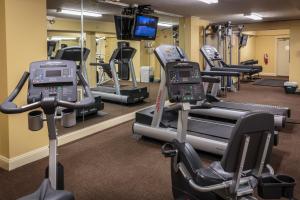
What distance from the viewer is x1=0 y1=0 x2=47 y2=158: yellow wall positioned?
10.9 feet

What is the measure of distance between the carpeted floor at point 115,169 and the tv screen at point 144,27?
2.26 m

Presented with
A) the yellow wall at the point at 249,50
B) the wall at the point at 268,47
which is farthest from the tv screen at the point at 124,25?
the wall at the point at 268,47

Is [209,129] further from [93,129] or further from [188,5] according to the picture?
[188,5]

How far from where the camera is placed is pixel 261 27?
10594 millimetres

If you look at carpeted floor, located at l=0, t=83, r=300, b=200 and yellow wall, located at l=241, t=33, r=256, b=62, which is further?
yellow wall, located at l=241, t=33, r=256, b=62

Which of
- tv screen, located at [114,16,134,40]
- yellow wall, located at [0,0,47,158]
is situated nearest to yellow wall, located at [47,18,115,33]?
tv screen, located at [114,16,134,40]

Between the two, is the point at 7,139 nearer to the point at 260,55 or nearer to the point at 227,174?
the point at 227,174

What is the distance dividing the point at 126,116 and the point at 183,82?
337 cm

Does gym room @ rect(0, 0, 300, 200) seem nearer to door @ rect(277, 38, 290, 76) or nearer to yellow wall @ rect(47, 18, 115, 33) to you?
yellow wall @ rect(47, 18, 115, 33)

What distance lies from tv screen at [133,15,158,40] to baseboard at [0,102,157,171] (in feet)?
5.44

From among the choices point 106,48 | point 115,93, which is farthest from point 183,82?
point 115,93

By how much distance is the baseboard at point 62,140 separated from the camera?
3.45m

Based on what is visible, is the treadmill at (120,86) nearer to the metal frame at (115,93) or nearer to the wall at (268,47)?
the metal frame at (115,93)

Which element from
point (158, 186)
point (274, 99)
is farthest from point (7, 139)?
point (274, 99)
